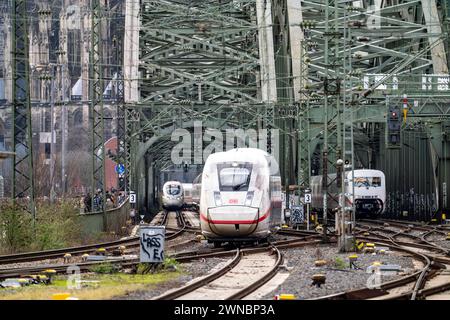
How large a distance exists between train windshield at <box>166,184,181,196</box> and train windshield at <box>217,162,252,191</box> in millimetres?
58246

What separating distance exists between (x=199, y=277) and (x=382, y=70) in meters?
45.6

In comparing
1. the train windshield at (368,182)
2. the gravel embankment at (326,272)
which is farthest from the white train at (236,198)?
the train windshield at (368,182)

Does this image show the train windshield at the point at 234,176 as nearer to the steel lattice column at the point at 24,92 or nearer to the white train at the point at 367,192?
the steel lattice column at the point at 24,92

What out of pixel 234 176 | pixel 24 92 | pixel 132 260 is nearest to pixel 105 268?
pixel 132 260

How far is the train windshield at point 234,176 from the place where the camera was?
30922mm

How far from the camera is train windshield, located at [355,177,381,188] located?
59656mm

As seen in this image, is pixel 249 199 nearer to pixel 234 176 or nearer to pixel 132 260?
pixel 234 176

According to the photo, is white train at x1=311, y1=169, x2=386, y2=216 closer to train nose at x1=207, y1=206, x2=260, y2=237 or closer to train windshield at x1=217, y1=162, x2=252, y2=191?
Result: train windshield at x1=217, y1=162, x2=252, y2=191

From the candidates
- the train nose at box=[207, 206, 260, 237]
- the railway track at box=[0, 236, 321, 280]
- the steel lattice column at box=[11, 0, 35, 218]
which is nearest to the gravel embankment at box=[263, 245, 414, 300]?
the railway track at box=[0, 236, 321, 280]

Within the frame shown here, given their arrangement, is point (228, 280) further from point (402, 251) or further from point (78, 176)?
point (78, 176)

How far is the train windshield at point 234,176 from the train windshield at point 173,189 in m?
58.2

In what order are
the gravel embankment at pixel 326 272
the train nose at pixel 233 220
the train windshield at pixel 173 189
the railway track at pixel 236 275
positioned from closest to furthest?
Result: 1. the railway track at pixel 236 275
2. the gravel embankment at pixel 326 272
3. the train nose at pixel 233 220
4. the train windshield at pixel 173 189
